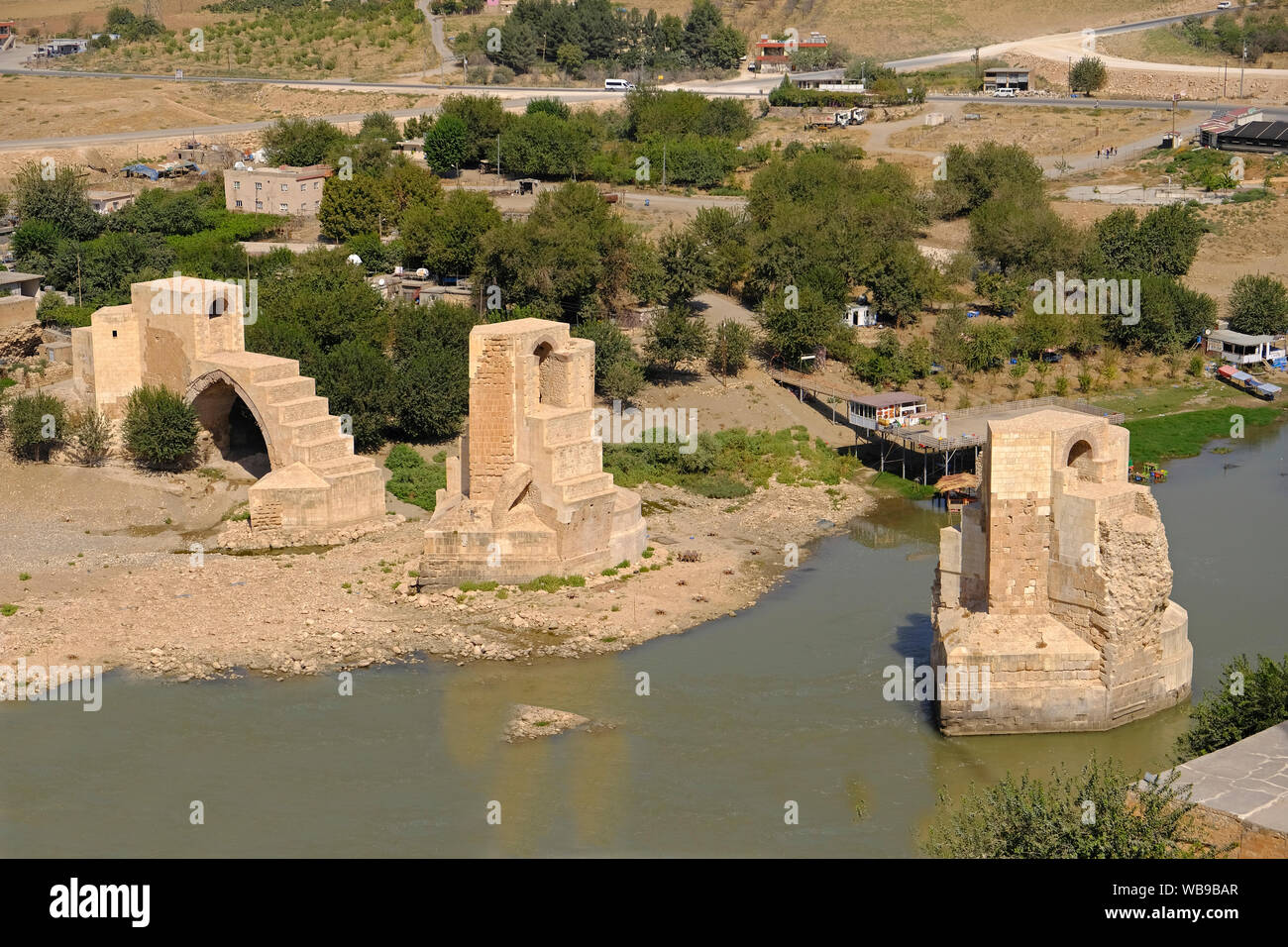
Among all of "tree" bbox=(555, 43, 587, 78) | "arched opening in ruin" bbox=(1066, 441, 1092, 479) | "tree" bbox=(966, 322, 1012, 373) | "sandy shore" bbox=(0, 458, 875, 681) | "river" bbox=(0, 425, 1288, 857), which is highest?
"tree" bbox=(555, 43, 587, 78)

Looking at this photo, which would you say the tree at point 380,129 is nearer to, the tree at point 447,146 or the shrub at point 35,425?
the tree at point 447,146

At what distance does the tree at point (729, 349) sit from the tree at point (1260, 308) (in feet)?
49.4

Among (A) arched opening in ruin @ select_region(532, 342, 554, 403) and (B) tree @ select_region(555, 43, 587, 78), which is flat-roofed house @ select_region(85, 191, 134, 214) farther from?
(B) tree @ select_region(555, 43, 587, 78)

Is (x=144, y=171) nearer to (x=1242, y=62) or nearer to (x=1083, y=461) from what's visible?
(x=1083, y=461)

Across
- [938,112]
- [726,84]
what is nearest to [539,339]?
[938,112]

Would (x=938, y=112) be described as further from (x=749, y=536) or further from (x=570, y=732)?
(x=570, y=732)

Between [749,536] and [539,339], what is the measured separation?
6.33 m

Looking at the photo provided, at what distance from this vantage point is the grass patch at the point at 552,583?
31.2m

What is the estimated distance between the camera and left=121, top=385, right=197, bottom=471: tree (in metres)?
35.5

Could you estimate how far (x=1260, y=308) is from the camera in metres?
48.9

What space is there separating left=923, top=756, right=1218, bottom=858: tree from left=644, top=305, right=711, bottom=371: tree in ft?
78.5

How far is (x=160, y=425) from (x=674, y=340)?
522 inches

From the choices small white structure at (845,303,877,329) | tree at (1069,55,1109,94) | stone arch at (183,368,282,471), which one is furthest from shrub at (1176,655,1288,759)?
tree at (1069,55,1109,94)

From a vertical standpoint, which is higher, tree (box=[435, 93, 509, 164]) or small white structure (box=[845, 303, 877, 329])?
tree (box=[435, 93, 509, 164])
